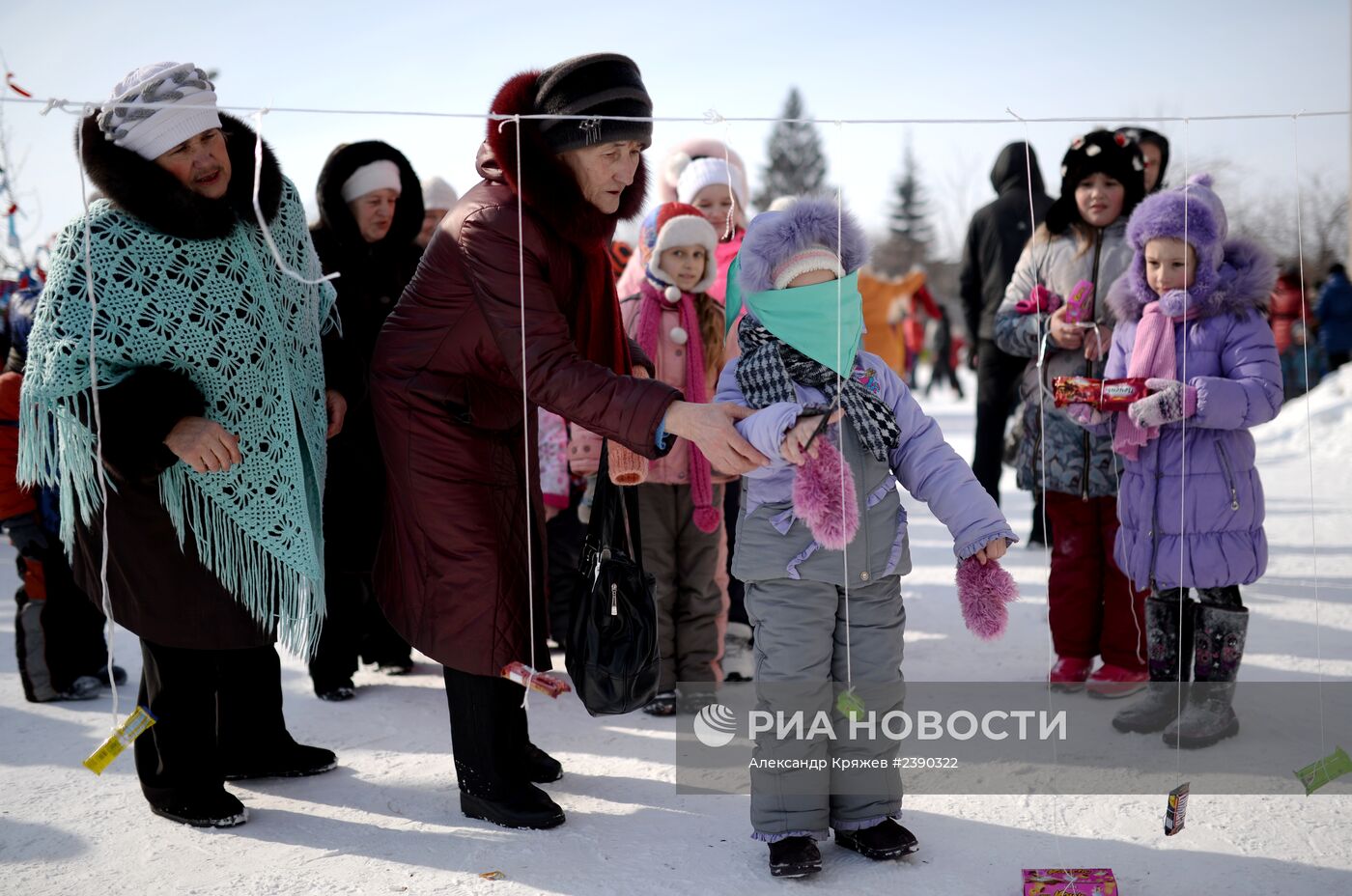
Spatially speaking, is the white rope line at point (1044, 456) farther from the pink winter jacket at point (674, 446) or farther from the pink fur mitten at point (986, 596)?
the pink winter jacket at point (674, 446)

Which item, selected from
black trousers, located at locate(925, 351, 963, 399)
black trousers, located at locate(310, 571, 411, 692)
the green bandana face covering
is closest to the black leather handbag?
the green bandana face covering

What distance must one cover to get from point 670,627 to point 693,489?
1.81ft

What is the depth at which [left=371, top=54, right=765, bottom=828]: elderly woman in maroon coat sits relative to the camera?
278 cm

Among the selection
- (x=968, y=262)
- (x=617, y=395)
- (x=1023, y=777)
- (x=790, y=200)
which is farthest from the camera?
(x=968, y=262)

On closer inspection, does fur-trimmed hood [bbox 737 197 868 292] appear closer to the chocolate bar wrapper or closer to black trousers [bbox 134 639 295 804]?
the chocolate bar wrapper

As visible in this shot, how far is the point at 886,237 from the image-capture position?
170 ft

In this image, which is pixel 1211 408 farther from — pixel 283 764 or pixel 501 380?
pixel 283 764

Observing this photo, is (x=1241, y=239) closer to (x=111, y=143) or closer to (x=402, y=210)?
(x=402, y=210)

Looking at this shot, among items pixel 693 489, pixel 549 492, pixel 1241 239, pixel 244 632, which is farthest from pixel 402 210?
pixel 1241 239

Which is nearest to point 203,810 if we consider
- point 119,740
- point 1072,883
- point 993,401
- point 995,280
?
point 119,740

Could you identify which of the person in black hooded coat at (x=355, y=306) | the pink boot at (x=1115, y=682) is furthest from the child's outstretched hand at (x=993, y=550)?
the person in black hooded coat at (x=355, y=306)

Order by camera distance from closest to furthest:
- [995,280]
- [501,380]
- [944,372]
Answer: [501,380] → [995,280] → [944,372]

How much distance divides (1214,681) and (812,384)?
6.11 feet

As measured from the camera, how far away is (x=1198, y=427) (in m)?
3.45
